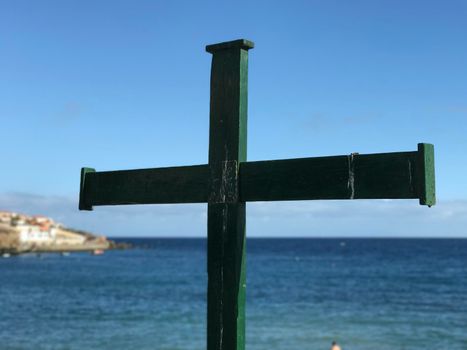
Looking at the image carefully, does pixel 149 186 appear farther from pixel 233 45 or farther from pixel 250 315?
pixel 250 315

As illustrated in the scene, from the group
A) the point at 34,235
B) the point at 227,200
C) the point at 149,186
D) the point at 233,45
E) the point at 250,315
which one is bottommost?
the point at 250,315

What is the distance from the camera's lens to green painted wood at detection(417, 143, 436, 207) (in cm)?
261

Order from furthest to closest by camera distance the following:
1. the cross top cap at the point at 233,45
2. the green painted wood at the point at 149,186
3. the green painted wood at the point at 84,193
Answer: the green painted wood at the point at 84,193, the green painted wood at the point at 149,186, the cross top cap at the point at 233,45

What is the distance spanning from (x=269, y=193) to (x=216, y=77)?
723mm

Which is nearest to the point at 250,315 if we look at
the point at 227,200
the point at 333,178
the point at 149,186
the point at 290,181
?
the point at 149,186

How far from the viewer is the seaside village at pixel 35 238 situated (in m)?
108

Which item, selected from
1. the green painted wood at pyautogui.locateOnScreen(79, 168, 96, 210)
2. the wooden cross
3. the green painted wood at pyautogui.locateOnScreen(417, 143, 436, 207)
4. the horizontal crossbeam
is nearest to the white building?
the green painted wood at pyautogui.locateOnScreen(79, 168, 96, 210)

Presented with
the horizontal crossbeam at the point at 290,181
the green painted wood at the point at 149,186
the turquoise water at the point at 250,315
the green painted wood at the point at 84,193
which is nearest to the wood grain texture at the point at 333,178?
the horizontal crossbeam at the point at 290,181

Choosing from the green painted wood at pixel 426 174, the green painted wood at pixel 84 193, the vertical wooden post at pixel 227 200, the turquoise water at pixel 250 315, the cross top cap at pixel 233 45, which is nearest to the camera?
the green painted wood at pixel 426 174

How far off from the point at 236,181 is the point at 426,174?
37.9 inches

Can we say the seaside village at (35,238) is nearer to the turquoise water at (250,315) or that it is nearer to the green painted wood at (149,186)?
the turquoise water at (250,315)

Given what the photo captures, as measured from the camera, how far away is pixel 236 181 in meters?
3.16

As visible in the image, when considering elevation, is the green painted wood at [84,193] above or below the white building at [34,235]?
below

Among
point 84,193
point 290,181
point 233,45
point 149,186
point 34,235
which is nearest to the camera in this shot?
point 290,181
